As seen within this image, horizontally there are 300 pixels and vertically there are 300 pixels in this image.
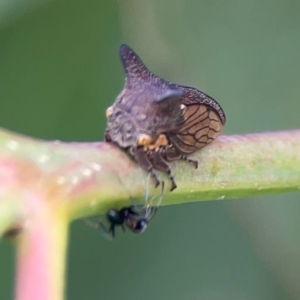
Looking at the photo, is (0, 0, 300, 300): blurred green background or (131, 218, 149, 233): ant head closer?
(131, 218, 149, 233): ant head

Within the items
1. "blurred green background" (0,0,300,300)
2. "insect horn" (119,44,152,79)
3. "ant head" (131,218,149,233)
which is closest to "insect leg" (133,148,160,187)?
"ant head" (131,218,149,233)

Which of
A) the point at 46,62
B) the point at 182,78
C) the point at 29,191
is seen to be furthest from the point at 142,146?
the point at 182,78

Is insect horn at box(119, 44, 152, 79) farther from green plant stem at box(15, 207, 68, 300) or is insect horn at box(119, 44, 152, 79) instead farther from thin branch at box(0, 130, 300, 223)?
green plant stem at box(15, 207, 68, 300)

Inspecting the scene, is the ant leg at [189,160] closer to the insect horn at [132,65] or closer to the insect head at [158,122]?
the insect head at [158,122]

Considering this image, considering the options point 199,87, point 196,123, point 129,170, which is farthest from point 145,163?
point 199,87

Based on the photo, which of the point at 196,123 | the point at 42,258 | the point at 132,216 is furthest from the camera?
the point at 196,123

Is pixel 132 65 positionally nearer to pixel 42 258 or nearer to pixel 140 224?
pixel 140 224
